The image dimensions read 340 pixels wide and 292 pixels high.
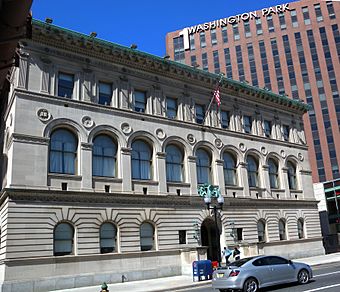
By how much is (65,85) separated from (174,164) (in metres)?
10.8

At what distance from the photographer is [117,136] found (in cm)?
2836

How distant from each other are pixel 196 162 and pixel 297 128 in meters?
17.2

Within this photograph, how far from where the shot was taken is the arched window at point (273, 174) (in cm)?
3884

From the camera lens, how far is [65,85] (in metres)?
27.2

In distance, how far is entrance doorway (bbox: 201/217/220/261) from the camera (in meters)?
32.5

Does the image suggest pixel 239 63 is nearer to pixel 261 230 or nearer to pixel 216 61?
pixel 216 61

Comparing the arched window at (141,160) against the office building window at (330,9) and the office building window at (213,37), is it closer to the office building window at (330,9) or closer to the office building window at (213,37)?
the office building window at (213,37)

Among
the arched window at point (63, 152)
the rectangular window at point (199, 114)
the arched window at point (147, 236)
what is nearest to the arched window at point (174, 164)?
the rectangular window at point (199, 114)

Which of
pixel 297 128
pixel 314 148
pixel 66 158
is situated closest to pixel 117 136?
pixel 66 158

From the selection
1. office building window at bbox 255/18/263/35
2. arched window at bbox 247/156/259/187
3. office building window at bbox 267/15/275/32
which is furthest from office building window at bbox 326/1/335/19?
arched window at bbox 247/156/259/187

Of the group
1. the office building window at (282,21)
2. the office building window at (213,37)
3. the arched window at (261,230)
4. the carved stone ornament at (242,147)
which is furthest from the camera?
the office building window at (213,37)

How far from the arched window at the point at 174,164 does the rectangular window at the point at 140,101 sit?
387 cm

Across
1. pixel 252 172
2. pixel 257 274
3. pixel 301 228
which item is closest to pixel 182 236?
pixel 252 172

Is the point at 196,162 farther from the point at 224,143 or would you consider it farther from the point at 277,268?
the point at 277,268
